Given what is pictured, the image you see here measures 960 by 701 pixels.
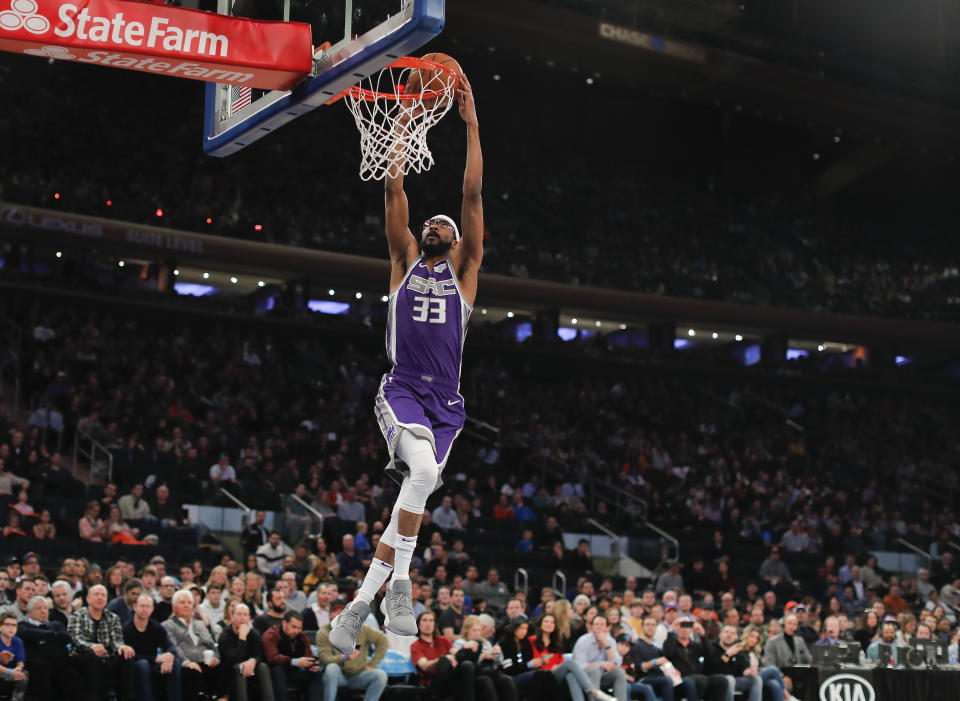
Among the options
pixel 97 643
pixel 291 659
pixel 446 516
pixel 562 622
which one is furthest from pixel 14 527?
pixel 446 516

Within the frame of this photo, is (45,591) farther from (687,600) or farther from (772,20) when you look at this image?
(772,20)

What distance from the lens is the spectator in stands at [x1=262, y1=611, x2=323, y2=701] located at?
38.9ft

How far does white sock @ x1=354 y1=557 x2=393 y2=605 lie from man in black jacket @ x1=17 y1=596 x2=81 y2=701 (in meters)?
5.81

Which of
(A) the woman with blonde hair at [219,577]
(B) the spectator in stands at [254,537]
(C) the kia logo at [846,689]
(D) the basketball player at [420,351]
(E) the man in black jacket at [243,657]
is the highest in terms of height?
(D) the basketball player at [420,351]

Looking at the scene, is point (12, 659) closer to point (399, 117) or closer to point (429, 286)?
point (429, 286)

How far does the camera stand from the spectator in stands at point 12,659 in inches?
418

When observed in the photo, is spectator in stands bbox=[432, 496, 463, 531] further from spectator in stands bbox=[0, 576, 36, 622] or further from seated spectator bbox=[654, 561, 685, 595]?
spectator in stands bbox=[0, 576, 36, 622]

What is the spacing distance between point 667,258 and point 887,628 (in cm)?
1814

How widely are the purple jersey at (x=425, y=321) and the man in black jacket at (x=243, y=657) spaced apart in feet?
A: 20.2

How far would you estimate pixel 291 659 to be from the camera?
12.0m

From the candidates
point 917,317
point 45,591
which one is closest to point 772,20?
point 917,317

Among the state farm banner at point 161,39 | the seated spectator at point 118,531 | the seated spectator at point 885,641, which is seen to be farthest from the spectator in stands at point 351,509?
the state farm banner at point 161,39

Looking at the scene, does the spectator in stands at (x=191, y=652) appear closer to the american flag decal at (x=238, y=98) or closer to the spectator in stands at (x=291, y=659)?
the spectator in stands at (x=291, y=659)

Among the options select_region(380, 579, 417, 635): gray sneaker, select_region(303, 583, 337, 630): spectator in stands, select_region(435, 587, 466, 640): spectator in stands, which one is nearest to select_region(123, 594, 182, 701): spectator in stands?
select_region(303, 583, 337, 630): spectator in stands
